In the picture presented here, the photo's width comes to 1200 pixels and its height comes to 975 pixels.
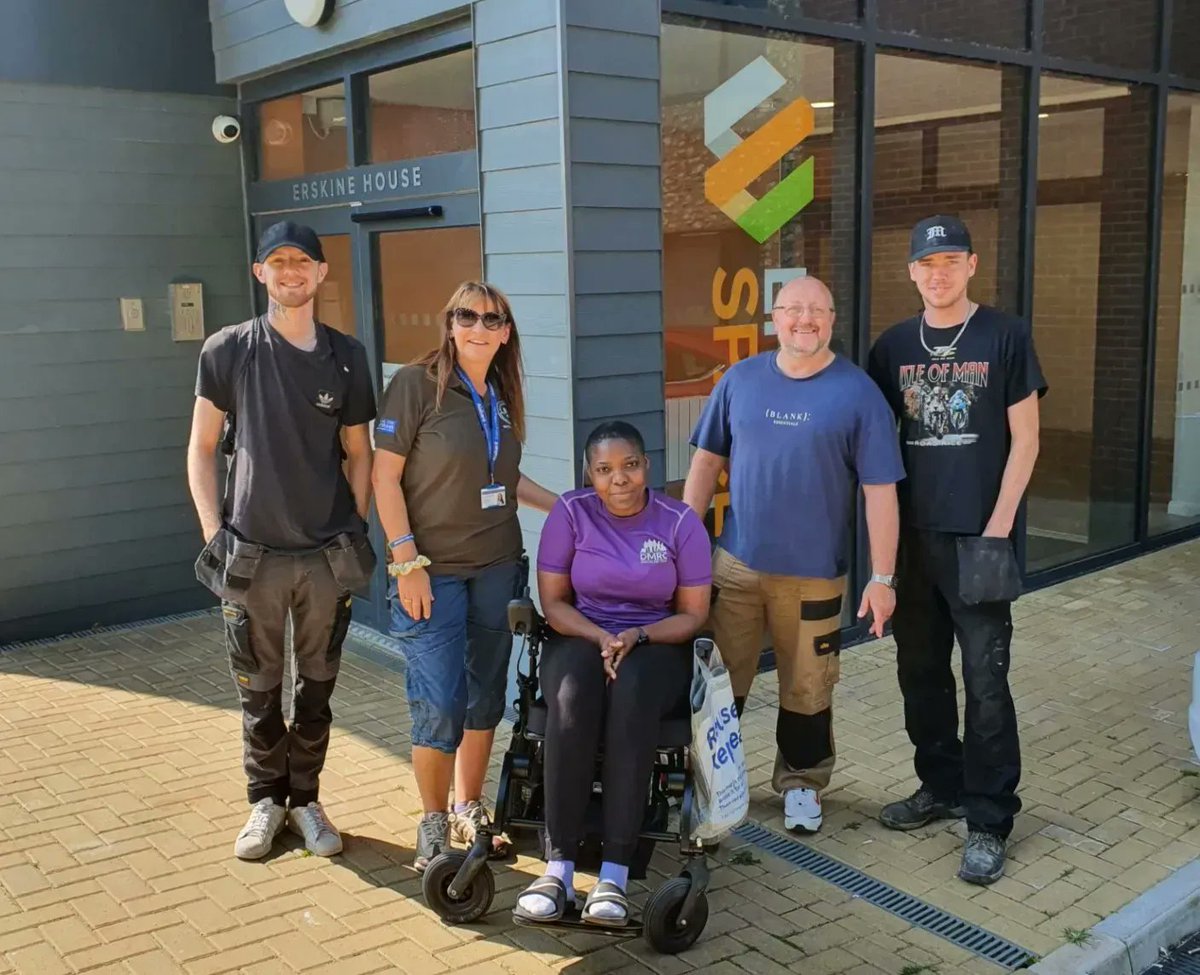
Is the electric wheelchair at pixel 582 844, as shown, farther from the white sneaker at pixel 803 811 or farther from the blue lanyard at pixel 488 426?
the white sneaker at pixel 803 811

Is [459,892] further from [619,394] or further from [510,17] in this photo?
[510,17]

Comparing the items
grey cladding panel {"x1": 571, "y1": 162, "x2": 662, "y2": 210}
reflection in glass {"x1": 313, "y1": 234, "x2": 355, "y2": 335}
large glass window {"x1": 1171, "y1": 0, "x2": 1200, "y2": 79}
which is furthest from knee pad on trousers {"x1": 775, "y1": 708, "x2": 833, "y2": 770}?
large glass window {"x1": 1171, "y1": 0, "x2": 1200, "y2": 79}

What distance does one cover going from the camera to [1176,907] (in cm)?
357

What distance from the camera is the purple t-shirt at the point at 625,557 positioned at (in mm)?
3604

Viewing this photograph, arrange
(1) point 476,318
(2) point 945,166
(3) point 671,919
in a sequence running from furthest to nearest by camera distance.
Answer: (2) point 945,166 → (1) point 476,318 → (3) point 671,919

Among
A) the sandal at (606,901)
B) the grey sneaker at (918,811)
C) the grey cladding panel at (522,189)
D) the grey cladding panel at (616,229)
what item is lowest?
the grey sneaker at (918,811)

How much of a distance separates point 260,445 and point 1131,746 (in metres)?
3.55

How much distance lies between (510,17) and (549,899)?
10.6ft

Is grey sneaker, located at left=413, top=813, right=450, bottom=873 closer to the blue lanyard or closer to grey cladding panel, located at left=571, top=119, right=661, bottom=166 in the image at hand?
the blue lanyard

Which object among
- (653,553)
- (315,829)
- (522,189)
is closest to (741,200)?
(522,189)

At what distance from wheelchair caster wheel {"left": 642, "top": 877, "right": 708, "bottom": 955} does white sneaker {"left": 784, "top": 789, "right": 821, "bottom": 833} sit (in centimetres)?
79

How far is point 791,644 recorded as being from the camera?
3.96 metres

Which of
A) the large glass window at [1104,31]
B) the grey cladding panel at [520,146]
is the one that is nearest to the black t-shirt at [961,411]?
the grey cladding panel at [520,146]

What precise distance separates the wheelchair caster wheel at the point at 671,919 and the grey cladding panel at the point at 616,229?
2.40 m
